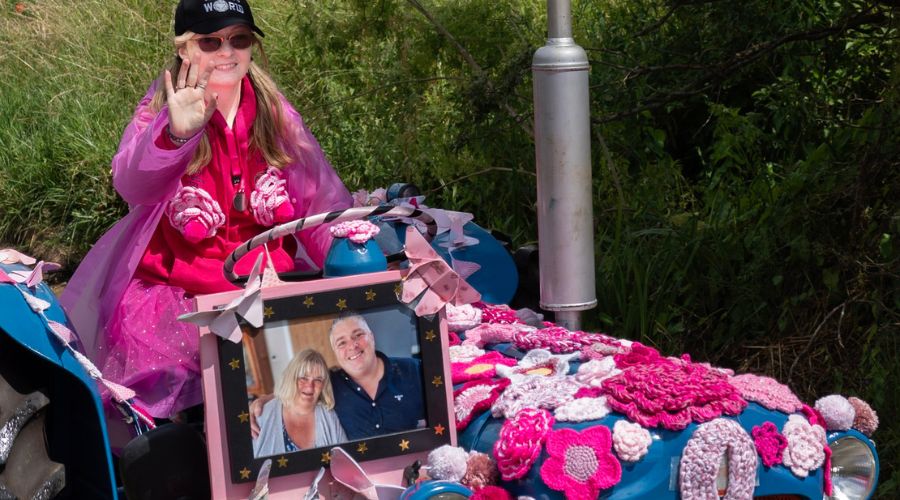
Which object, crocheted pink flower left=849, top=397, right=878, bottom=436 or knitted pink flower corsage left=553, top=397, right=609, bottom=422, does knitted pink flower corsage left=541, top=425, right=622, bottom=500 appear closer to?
knitted pink flower corsage left=553, top=397, right=609, bottom=422

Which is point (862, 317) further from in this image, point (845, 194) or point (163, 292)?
point (163, 292)

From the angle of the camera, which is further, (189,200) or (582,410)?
(189,200)

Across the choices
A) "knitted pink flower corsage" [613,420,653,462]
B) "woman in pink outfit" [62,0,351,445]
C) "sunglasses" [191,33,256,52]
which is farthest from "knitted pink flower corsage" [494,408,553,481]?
"sunglasses" [191,33,256,52]

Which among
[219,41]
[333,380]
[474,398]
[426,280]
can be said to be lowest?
[474,398]

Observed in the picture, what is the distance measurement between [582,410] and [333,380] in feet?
1.75

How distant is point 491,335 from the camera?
10.4 ft

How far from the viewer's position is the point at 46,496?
249 cm

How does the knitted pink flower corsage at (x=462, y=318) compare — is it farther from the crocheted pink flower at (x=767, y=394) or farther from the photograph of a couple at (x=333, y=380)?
the crocheted pink flower at (x=767, y=394)

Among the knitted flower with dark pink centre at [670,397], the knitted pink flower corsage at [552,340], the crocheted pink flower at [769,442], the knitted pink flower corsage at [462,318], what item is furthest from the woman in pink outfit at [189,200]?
the crocheted pink flower at [769,442]

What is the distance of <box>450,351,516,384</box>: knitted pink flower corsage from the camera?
2.89 meters

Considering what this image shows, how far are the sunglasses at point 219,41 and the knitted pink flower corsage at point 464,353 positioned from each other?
961mm

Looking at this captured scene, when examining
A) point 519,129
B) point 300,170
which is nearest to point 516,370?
point 300,170

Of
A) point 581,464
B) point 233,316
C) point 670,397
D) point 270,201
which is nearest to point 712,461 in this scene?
point 670,397

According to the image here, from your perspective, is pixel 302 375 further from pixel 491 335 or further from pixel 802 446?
pixel 802 446
